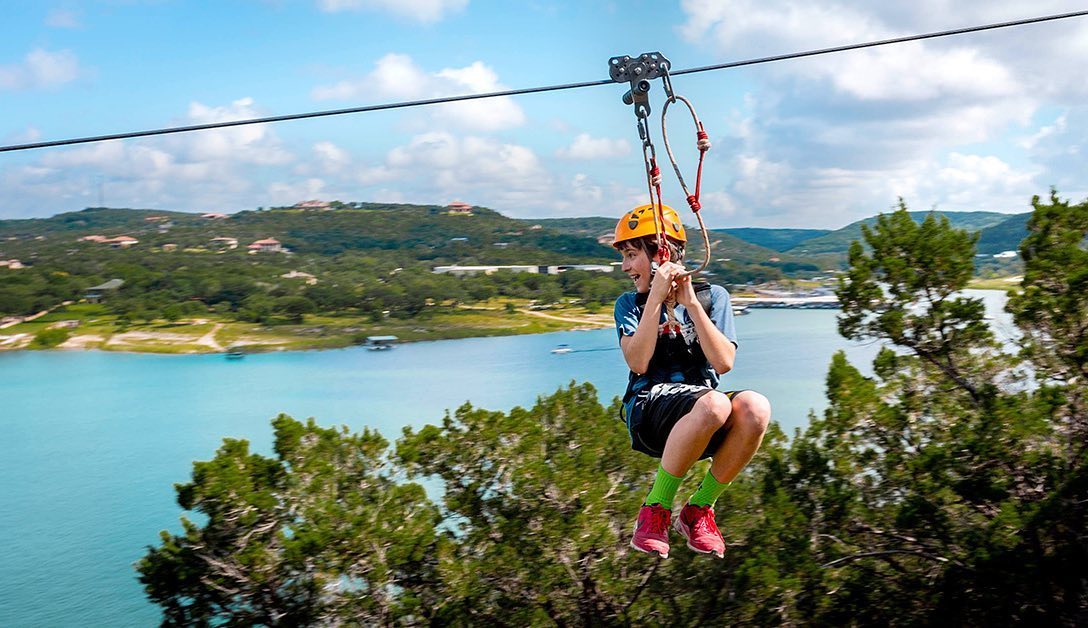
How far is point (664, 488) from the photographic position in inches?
123

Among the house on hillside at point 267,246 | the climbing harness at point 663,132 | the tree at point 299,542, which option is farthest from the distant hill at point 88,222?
the climbing harness at point 663,132

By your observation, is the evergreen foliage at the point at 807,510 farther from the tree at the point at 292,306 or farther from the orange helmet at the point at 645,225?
the tree at the point at 292,306

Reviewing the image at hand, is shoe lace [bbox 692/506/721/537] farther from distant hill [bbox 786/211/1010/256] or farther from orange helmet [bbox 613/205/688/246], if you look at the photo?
distant hill [bbox 786/211/1010/256]

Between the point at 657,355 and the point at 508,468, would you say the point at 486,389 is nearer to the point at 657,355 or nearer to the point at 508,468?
the point at 508,468

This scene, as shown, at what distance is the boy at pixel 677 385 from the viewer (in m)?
2.88

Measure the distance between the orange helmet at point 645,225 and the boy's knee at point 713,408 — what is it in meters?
0.58

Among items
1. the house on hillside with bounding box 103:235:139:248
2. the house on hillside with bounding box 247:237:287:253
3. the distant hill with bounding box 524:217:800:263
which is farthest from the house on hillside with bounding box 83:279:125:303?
the distant hill with bounding box 524:217:800:263

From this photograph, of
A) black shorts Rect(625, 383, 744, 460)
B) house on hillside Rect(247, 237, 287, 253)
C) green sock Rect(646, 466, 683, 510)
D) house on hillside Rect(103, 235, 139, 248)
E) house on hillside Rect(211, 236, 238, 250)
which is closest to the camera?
black shorts Rect(625, 383, 744, 460)

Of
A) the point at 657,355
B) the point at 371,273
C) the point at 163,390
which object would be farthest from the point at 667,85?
the point at 371,273

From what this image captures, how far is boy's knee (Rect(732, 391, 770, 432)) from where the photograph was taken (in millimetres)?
2898

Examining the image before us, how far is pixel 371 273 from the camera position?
273 feet

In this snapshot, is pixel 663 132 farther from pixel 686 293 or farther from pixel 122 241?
pixel 122 241

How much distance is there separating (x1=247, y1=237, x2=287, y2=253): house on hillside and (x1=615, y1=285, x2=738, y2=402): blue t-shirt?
9069cm

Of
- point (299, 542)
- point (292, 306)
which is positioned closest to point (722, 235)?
point (292, 306)
